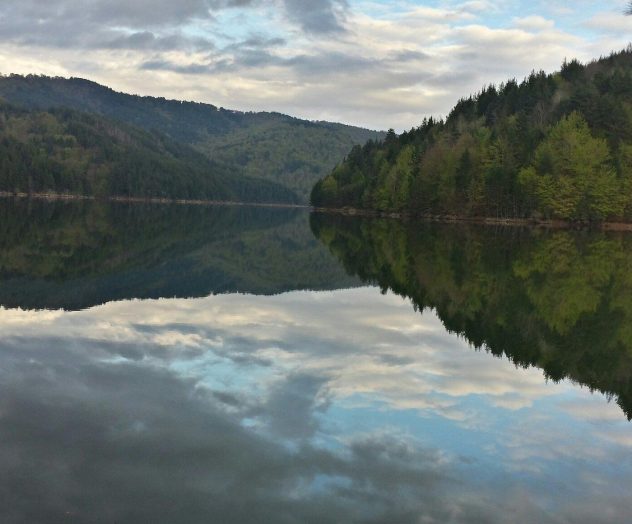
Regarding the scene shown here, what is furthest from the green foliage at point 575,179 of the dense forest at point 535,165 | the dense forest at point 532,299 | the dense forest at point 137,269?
the dense forest at point 137,269

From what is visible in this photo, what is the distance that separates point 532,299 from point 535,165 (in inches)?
3562

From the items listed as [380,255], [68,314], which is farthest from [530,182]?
[68,314]

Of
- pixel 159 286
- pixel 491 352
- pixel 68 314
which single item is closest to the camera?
pixel 491 352

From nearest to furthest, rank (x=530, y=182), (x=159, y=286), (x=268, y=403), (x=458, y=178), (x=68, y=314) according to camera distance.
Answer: (x=268, y=403) < (x=68, y=314) < (x=159, y=286) < (x=530, y=182) < (x=458, y=178)

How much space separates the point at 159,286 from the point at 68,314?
8.95 metres

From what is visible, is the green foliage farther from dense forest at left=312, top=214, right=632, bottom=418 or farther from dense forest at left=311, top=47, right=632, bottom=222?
dense forest at left=312, top=214, right=632, bottom=418

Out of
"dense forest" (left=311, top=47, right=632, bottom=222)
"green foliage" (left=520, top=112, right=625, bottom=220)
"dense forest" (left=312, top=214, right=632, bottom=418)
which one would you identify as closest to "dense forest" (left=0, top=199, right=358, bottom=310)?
"dense forest" (left=312, top=214, right=632, bottom=418)

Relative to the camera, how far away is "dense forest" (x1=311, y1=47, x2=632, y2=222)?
4345 inches

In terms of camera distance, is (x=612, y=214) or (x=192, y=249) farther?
(x=612, y=214)

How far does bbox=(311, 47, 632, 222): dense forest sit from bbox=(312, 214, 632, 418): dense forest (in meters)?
55.9

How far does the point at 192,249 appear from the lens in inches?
2222

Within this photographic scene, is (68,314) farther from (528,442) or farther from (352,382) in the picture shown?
(528,442)

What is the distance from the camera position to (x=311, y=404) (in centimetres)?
1443

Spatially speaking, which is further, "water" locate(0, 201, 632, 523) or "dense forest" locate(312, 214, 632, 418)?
"dense forest" locate(312, 214, 632, 418)
